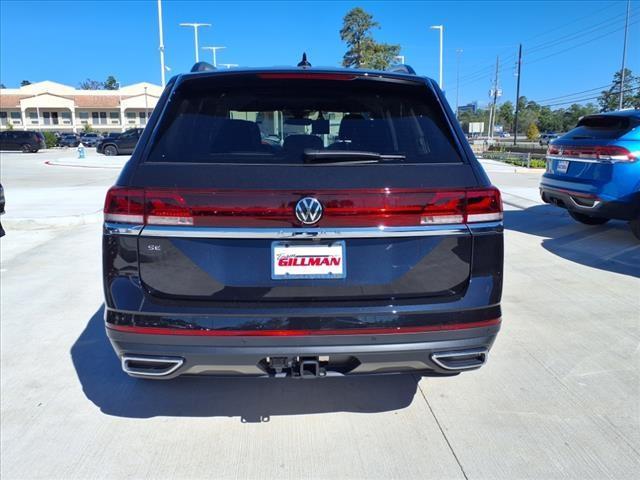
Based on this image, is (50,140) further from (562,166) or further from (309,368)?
(309,368)

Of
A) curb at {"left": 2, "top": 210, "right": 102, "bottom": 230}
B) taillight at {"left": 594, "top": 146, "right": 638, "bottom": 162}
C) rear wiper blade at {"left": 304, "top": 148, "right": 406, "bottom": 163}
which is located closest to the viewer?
rear wiper blade at {"left": 304, "top": 148, "right": 406, "bottom": 163}

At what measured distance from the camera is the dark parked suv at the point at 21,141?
38.6 m

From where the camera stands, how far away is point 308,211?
225 cm

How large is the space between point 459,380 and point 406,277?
4.73 feet

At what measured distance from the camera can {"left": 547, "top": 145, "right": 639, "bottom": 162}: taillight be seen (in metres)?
6.50

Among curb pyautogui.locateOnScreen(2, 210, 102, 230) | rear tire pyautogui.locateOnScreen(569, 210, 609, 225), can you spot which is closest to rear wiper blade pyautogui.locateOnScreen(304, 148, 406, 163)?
rear tire pyautogui.locateOnScreen(569, 210, 609, 225)

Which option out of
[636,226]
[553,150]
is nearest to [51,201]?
[553,150]

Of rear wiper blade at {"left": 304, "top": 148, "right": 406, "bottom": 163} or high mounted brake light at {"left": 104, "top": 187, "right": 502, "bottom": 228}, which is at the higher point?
rear wiper blade at {"left": 304, "top": 148, "right": 406, "bottom": 163}

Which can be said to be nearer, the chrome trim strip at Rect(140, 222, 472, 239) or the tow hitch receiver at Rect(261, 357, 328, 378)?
the chrome trim strip at Rect(140, 222, 472, 239)

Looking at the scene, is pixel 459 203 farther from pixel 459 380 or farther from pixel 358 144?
pixel 459 380

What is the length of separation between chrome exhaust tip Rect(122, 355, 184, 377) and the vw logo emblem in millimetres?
834

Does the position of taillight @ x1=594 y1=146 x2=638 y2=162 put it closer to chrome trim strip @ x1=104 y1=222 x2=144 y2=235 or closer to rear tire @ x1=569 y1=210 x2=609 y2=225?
rear tire @ x1=569 y1=210 x2=609 y2=225

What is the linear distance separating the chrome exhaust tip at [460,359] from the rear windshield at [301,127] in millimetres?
898

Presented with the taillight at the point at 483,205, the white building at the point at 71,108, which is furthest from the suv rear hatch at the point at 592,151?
the white building at the point at 71,108
